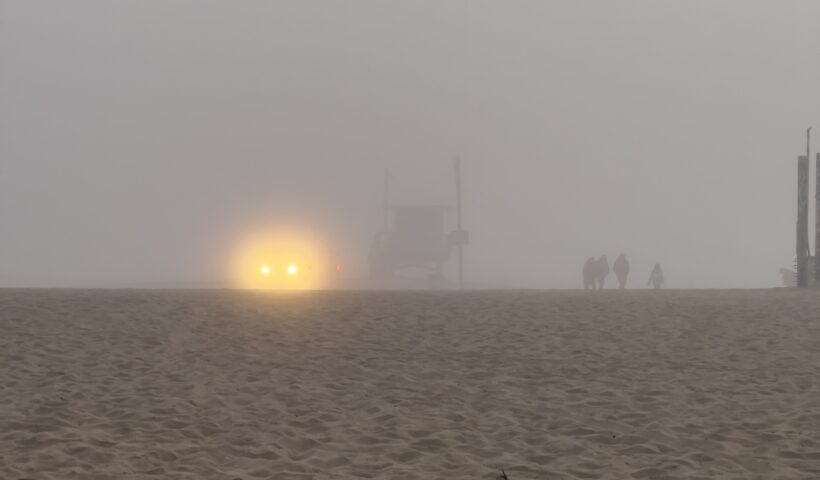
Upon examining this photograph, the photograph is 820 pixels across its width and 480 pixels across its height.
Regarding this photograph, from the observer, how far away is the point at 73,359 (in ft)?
43.2

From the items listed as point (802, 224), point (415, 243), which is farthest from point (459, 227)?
point (802, 224)

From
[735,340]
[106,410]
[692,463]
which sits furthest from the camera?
[735,340]

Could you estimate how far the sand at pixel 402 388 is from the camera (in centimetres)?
852

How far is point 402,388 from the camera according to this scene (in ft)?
38.8

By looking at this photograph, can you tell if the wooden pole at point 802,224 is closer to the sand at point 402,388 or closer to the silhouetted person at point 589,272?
the sand at point 402,388

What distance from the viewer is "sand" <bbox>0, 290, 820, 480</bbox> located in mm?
8516

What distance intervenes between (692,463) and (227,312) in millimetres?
11201

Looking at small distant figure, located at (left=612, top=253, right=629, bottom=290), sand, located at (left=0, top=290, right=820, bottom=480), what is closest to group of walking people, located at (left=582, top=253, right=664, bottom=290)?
small distant figure, located at (left=612, top=253, right=629, bottom=290)

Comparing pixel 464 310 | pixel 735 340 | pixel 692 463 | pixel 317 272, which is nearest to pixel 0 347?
pixel 464 310

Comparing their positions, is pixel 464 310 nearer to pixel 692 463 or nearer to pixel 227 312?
pixel 227 312

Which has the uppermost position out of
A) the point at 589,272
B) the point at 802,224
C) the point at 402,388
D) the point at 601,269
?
the point at 802,224

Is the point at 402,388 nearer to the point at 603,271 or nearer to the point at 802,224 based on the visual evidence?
the point at 802,224

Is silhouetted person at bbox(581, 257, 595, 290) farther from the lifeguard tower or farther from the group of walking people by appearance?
the lifeguard tower

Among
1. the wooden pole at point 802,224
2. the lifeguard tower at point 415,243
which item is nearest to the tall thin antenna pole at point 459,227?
the lifeguard tower at point 415,243
